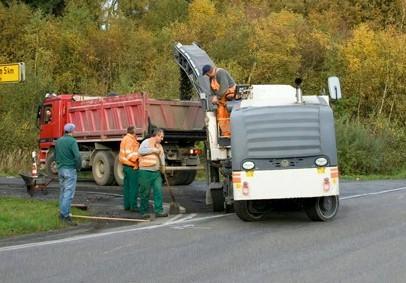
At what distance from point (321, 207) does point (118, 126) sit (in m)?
9.34

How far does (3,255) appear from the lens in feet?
32.1

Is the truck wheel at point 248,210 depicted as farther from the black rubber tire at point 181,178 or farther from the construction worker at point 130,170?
the black rubber tire at point 181,178

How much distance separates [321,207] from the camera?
12.5 metres

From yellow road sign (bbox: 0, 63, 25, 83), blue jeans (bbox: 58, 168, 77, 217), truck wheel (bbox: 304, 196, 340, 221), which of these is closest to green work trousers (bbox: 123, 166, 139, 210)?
blue jeans (bbox: 58, 168, 77, 217)

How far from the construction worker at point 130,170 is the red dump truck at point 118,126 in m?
3.40

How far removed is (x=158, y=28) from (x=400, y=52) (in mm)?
19241

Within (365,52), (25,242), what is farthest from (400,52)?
(25,242)

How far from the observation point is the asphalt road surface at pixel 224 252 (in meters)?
8.15

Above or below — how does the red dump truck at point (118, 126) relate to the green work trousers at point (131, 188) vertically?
above

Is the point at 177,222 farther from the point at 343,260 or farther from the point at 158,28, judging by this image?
the point at 158,28

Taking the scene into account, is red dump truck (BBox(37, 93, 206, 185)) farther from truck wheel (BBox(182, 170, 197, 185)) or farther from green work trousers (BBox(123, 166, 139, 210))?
green work trousers (BBox(123, 166, 139, 210))

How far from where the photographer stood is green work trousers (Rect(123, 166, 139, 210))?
14680mm

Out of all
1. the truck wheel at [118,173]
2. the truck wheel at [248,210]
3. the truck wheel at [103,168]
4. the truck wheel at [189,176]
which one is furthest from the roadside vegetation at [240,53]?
the truck wheel at [248,210]

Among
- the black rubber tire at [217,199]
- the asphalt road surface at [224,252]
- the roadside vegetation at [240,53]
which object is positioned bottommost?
the asphalt road surface at [224,252]
